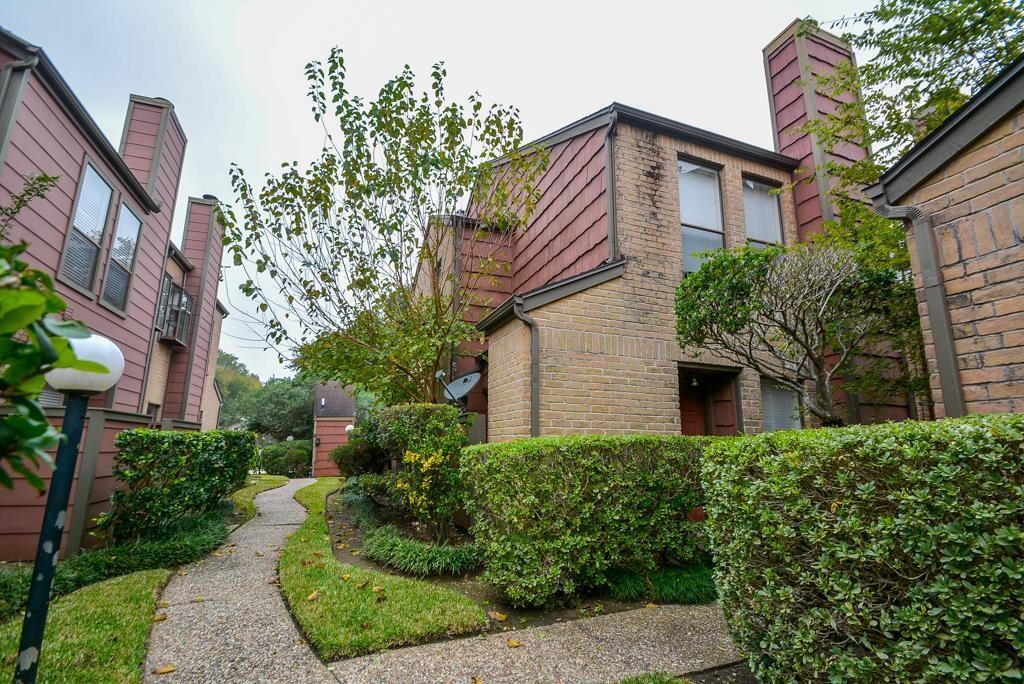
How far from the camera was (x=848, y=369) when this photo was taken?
644 cm

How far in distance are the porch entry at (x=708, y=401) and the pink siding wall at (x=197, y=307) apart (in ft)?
39.0

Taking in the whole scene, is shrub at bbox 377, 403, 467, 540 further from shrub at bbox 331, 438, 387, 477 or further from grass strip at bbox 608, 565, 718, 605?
shrub at bbox 331, 438, 387, 477

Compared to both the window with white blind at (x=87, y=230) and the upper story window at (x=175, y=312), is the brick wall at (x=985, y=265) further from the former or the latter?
the upper story window at (x=175, y=312)

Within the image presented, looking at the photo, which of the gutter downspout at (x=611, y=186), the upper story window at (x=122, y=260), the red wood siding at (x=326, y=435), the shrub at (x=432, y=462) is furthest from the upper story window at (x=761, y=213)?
the red wood siding at (x=326, y=435)

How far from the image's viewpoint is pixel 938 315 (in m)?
3.22

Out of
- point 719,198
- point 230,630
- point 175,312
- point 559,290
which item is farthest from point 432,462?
point 175,312

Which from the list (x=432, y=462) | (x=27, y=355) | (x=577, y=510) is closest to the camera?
(x=27, y=355)

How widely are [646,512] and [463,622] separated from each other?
6.15 feet

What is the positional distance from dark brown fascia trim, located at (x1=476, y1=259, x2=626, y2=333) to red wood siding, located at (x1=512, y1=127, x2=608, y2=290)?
48 centimetres

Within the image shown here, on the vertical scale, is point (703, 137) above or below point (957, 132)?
above

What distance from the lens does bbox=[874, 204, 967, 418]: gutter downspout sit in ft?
10.2

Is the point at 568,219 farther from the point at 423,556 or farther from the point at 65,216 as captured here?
the point at 65,216

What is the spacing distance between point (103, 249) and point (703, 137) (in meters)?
9.71

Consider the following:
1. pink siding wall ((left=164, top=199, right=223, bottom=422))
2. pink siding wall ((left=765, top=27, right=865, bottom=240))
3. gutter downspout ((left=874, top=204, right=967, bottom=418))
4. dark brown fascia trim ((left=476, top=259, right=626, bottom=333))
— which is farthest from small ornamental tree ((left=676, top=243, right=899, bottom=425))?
pink siding wall ((left=164, top=199, right=223, bottom=422))
